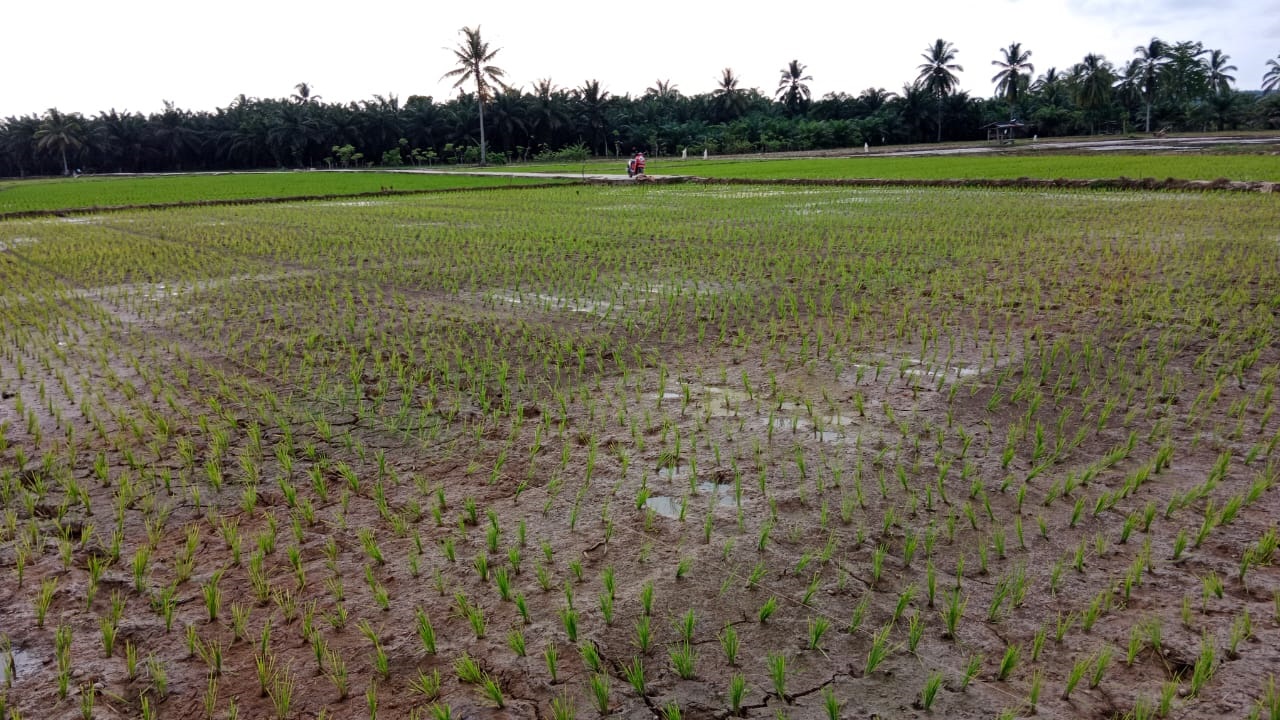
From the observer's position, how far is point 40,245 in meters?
12.2

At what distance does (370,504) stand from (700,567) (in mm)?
1368

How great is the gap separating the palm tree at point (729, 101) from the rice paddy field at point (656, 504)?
48.6m

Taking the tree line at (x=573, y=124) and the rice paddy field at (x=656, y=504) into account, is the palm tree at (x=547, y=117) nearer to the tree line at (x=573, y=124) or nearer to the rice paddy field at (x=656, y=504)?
the tree line at (x=573, y=124)

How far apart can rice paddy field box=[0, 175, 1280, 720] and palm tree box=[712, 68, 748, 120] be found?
4861cm

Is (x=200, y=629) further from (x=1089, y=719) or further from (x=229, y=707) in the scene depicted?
(x=1089, y=719)

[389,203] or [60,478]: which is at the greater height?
[389,203]

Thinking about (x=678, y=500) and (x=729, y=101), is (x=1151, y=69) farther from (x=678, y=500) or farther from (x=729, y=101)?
(x=678, y=500)

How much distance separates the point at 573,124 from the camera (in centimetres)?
4841

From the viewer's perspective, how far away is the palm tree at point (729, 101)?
53.1 metres

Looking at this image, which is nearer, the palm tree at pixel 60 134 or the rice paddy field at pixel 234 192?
the rice paddy field at pixel 234 192

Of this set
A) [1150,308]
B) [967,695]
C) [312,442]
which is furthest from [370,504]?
[1150,308]

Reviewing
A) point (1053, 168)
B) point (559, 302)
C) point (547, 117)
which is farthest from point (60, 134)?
point (559, 302)

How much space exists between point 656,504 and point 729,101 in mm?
52974

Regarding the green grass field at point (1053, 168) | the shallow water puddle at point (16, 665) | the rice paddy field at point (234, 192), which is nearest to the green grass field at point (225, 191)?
the rice paddy field at point (234, 192)
